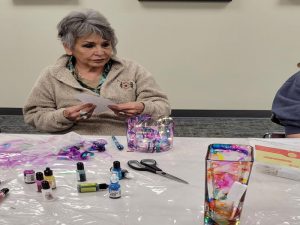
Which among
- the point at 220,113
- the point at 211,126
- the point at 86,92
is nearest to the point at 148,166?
the point at 86,92

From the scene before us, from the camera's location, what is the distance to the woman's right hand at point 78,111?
150cm

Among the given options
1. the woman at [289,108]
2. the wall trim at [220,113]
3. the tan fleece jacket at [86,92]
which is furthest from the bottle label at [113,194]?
the wall trim at [220,113]

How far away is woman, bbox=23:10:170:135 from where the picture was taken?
164 cm

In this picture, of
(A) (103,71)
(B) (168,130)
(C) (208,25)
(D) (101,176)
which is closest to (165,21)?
(C) (208,25)

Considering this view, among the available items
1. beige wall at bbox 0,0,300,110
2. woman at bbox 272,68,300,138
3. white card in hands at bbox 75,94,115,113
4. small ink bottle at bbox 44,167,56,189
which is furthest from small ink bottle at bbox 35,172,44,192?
beige wall at bbox 0,0,300,110

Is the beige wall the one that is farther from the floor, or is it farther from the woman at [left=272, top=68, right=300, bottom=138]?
the woman at [left=272, top=68, right=300, bottom=138]

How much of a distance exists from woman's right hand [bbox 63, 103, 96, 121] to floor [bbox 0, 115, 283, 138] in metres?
1.80

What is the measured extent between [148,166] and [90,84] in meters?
0.79

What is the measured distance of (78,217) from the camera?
Result: 0.80 m

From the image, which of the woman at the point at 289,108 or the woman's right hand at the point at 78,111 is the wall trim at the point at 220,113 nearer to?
the woman at the point at 289,108

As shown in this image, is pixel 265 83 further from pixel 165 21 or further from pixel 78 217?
pixel 78 217

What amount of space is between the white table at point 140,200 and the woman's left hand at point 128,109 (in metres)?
0.47

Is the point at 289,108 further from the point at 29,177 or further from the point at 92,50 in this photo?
the point at 29,177

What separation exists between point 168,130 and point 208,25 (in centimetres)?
252
